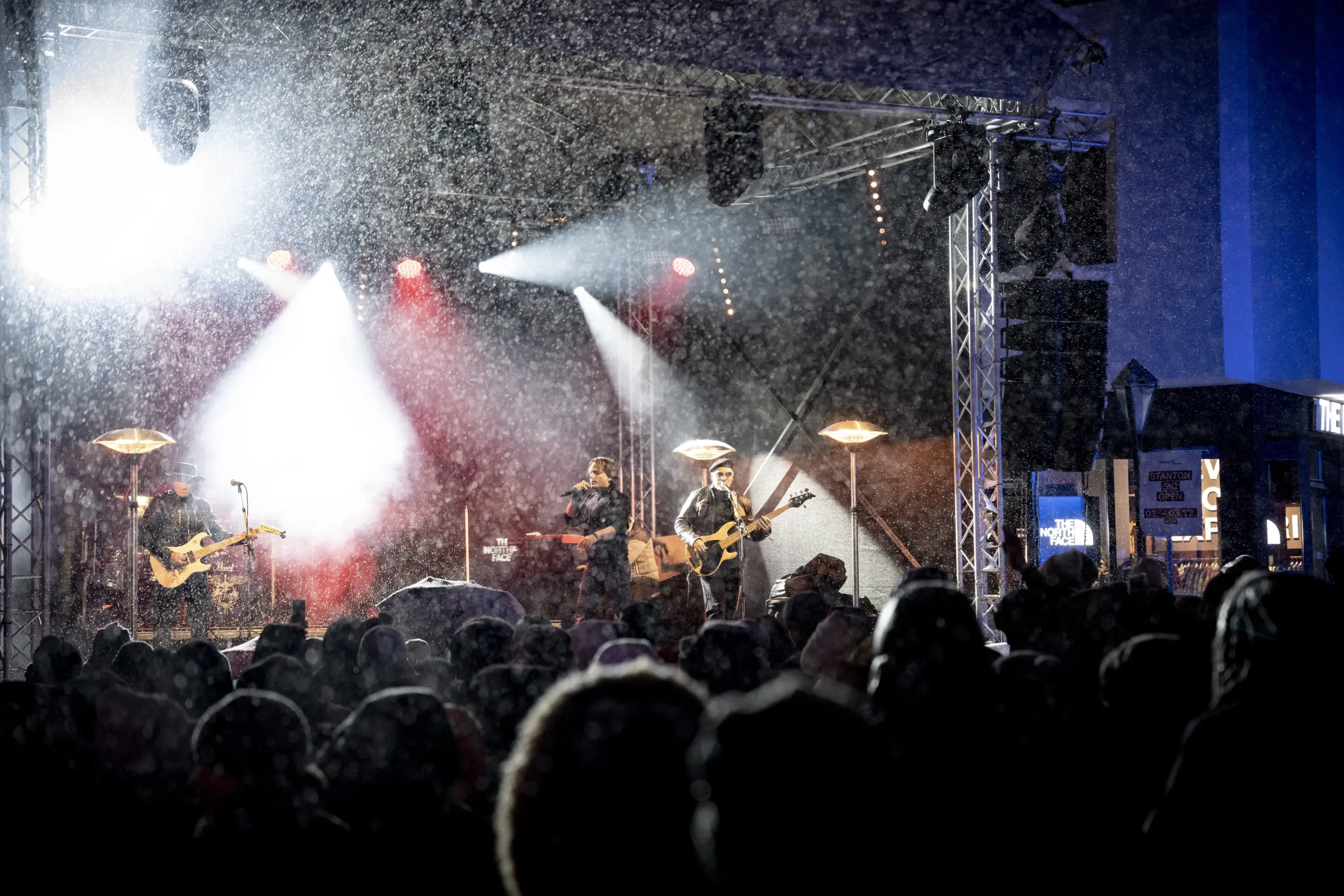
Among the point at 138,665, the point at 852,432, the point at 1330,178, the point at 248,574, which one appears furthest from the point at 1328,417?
the point at 138,665

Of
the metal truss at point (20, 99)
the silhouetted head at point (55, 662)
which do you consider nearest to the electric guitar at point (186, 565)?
the metal truss at point (20, 99)

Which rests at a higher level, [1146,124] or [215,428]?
[1146,124]

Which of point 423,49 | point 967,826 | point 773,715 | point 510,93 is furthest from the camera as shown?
point 510,93

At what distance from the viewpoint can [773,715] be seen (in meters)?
1.09

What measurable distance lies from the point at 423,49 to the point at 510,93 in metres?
4.31

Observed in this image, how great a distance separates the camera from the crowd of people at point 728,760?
1.09 meters

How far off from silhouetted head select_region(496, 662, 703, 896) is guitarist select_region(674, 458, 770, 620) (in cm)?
797

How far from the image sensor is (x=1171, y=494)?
30.9ft

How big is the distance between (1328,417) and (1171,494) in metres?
8.49

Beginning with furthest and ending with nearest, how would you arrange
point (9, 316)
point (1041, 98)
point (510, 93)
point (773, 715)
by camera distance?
1. point (510, 93)
2. point (1041, 98)
3. point (9, 316)
4. point (773, 715)

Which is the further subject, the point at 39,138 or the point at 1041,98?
the point at 1041,98

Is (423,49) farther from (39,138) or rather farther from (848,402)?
(848,402)

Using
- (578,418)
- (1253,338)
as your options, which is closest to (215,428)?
(578,418)

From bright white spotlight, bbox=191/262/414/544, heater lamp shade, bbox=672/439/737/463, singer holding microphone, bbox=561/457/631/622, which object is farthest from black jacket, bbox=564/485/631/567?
bright white spotlight, bbox=191/262/414/544
